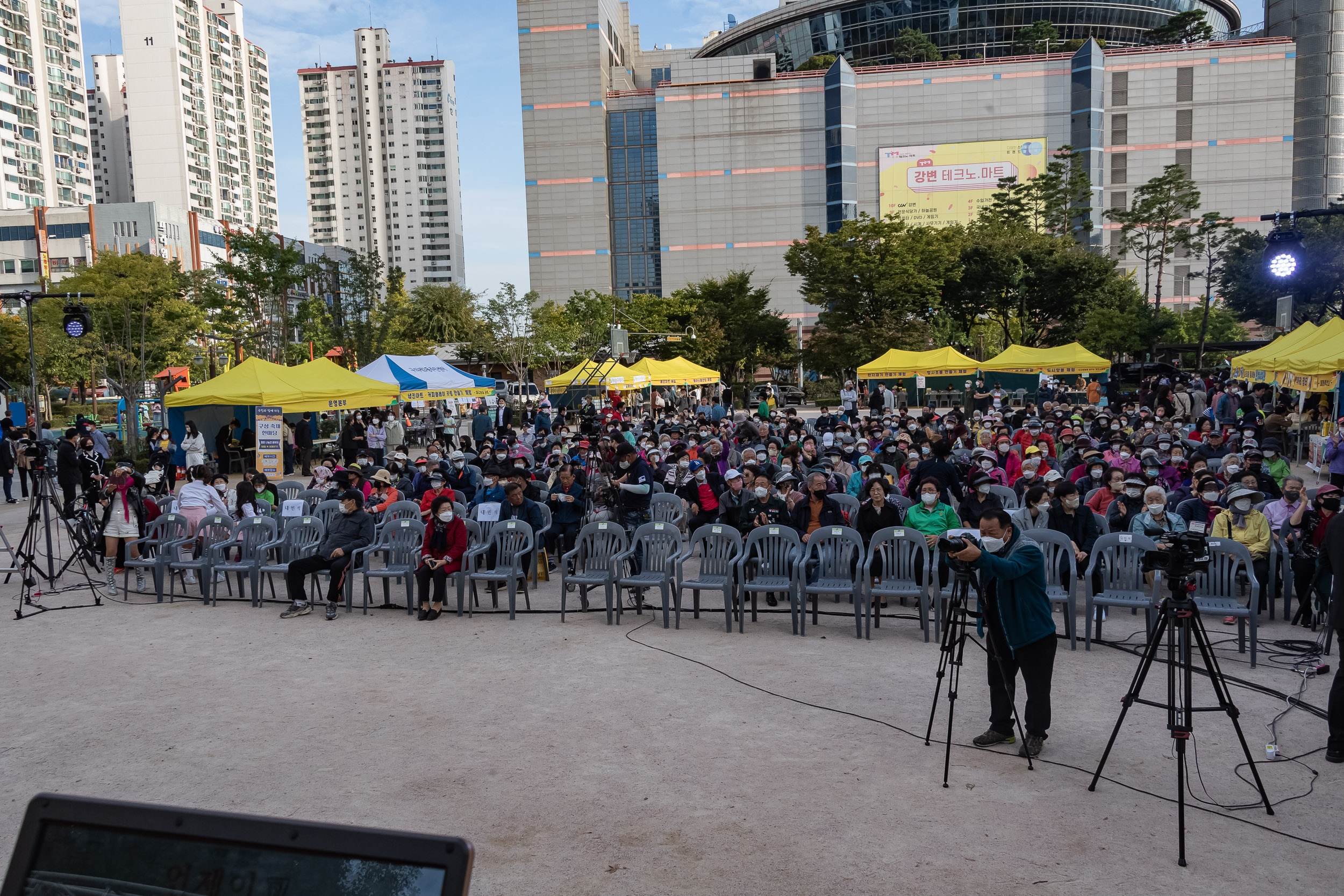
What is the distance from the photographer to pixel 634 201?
3369 inches

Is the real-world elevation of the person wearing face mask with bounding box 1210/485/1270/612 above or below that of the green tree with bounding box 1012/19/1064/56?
below

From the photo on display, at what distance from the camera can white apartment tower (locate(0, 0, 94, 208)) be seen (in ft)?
300

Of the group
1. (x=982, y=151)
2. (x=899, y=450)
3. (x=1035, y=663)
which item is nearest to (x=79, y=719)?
(x=1035, y=663)

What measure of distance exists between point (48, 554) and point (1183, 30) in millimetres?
95566

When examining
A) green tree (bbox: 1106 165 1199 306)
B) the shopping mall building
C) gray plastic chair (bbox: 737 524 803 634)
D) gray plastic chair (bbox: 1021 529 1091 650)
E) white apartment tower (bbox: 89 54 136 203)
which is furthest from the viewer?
white apartment tower (bbox: 89 54 136 203)

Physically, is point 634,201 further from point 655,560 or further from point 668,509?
point 655,560

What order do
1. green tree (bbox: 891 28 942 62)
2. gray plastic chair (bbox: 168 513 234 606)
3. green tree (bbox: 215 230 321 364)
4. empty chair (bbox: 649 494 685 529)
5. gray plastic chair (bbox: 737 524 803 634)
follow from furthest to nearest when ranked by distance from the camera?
green tree (bbox: 891 28 942 62) → green tree (bbox: 215 230 321 364) → empty chair (bbox: 649 494 685 529) → gray plastic chair (bbox: 168 513 234 606) → gray plastic chair (bbox: 737 524 803 634)

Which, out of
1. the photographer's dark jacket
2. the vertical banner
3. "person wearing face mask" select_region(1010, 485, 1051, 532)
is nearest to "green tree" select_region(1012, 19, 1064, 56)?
the vertical banner

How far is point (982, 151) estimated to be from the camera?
237 ft

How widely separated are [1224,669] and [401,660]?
6933mm

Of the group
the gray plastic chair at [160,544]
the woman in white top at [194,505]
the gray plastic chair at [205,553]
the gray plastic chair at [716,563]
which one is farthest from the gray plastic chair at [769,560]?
the gray plastic chair at [160,544]

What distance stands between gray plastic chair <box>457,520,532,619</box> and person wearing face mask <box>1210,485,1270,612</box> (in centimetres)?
694

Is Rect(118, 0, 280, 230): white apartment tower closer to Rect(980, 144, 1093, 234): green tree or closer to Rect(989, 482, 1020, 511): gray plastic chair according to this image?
Rect(980, 144, 1093, 234): green tree

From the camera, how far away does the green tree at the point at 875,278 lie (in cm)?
4388
